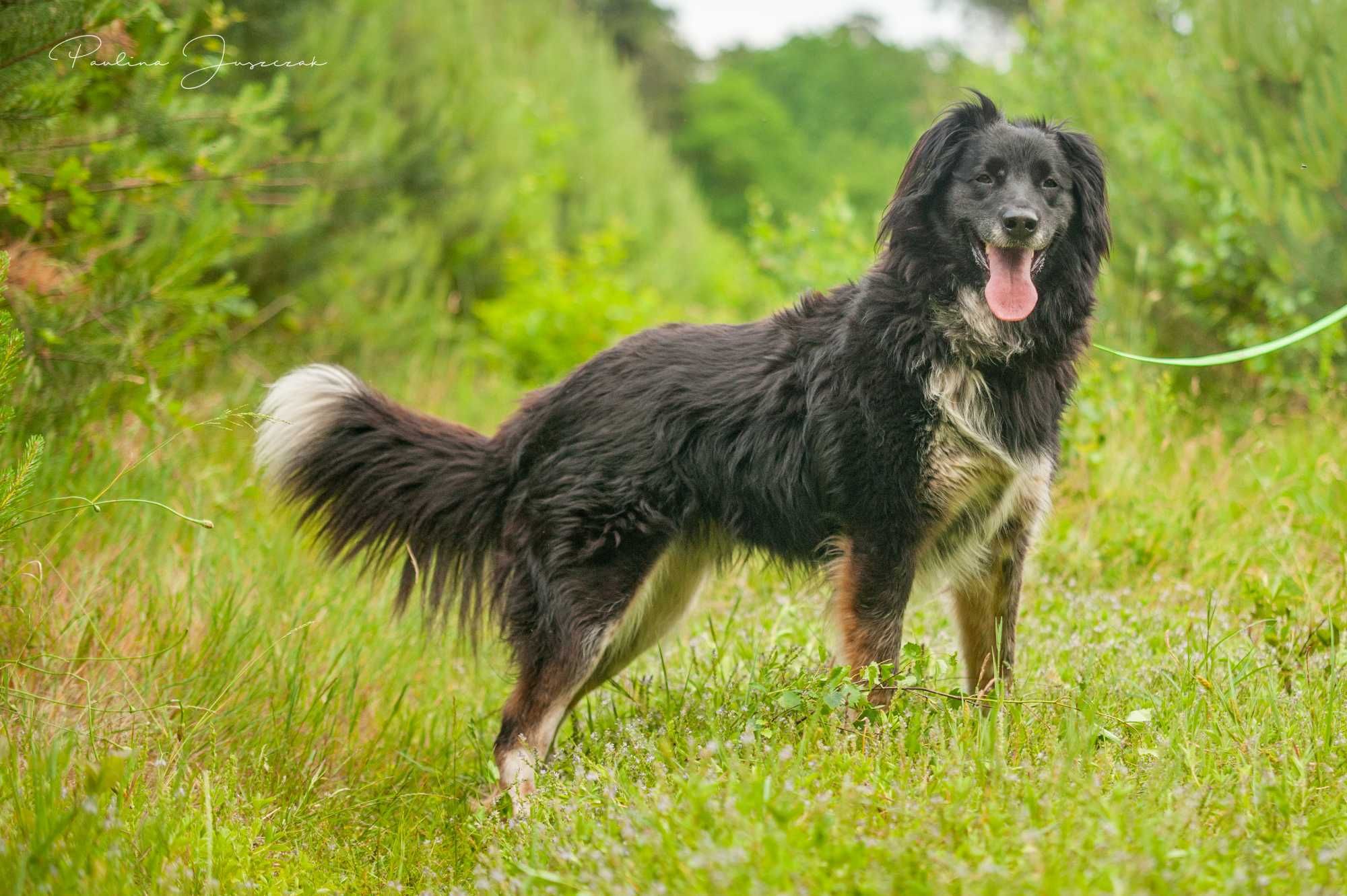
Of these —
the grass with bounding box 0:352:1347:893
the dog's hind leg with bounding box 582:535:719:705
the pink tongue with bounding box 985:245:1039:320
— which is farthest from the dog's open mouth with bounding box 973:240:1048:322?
the dog's hind leg with bounding box 582:535:719:705

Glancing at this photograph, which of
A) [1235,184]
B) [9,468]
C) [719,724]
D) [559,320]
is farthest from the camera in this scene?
[559,320]

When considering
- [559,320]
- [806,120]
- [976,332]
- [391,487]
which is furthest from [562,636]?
[806,120]

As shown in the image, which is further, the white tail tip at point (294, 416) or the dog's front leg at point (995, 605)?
the white tail tip at point (294, 416)

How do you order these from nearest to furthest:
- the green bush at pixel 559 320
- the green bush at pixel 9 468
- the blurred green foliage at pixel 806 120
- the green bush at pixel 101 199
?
the green bush at pixel 9 468 → the green bush at pixel 101 199 → the green bush at pixel 559 320 → the blurred green foliage at pixel 806 120

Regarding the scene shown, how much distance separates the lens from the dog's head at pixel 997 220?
3910 mm

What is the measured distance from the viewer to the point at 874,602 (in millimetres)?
3812

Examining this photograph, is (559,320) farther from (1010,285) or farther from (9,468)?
(9,468)

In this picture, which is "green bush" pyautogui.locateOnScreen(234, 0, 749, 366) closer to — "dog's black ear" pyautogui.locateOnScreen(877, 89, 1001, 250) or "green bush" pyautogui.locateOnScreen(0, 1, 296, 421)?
"green bush" pyautogui.locateOnScreen(0, 1, 296, 421)

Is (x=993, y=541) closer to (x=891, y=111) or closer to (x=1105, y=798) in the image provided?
(x=1105, y=798)

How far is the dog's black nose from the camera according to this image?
379 centimetres

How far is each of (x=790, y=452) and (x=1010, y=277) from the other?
0.95 m

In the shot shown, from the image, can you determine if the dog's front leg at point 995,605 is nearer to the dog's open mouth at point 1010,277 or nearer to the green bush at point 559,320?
the dog's open mouth at point 1010,277

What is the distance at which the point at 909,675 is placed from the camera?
367 cm

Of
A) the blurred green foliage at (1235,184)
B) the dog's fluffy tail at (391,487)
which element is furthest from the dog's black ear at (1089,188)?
the blurred green foliage at (1235,184)
